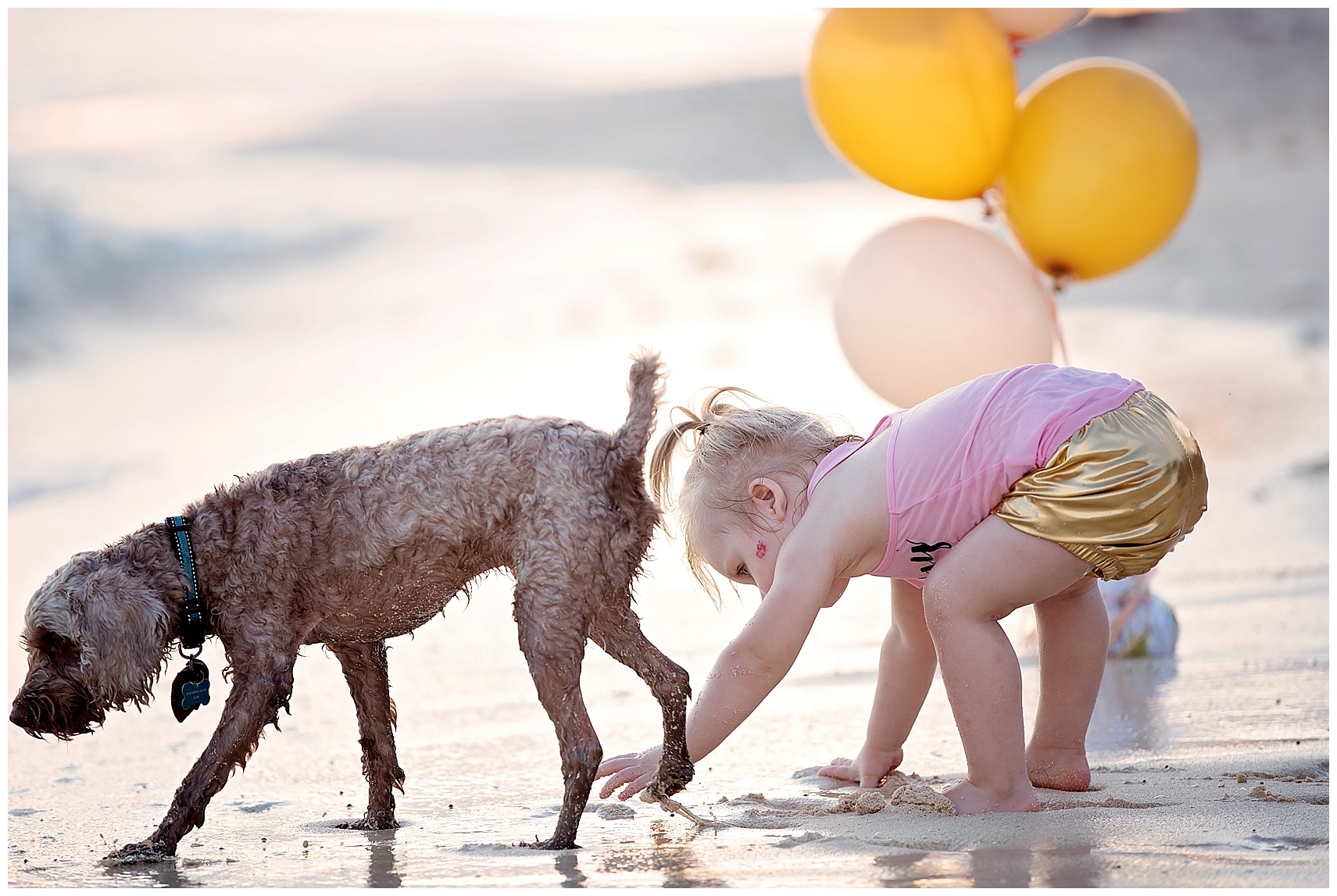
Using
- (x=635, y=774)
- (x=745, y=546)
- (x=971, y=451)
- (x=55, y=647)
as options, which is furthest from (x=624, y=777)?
(x=55, y=647)

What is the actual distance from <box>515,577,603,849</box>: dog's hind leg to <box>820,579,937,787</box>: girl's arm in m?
0.86

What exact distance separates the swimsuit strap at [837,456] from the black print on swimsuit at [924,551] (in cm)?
25

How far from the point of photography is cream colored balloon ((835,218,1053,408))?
14.8 ft

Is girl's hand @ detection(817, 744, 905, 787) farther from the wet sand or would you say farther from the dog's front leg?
the dog's front leg

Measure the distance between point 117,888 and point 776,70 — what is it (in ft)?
42.3

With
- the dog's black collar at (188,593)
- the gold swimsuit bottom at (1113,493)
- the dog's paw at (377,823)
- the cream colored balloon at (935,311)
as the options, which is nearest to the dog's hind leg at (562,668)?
the dog's paw at (377,823)

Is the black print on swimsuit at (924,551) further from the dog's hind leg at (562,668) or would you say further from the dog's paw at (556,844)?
the dog's paw at (556,844)

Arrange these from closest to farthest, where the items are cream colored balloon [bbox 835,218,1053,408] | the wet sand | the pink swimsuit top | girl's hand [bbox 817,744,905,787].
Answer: the wet sand
the pink swimsuit top
girl's hand [bbox 817,744,905,787]
cream colored balloon [bbox 835,218,1053,408]

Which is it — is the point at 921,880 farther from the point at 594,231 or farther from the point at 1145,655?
the point at 594,231

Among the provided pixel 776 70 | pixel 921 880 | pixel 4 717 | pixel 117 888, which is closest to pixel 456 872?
pixel 117 888

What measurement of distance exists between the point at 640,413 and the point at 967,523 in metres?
0.78

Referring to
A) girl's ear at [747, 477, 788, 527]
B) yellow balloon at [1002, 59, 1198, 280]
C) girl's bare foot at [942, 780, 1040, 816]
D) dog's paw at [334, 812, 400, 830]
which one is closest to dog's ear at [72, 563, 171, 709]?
dog's paw at [334, 812, 400, 830]

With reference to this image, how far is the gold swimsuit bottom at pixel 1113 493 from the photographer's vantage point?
→ 2727mm

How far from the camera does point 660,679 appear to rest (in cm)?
288
